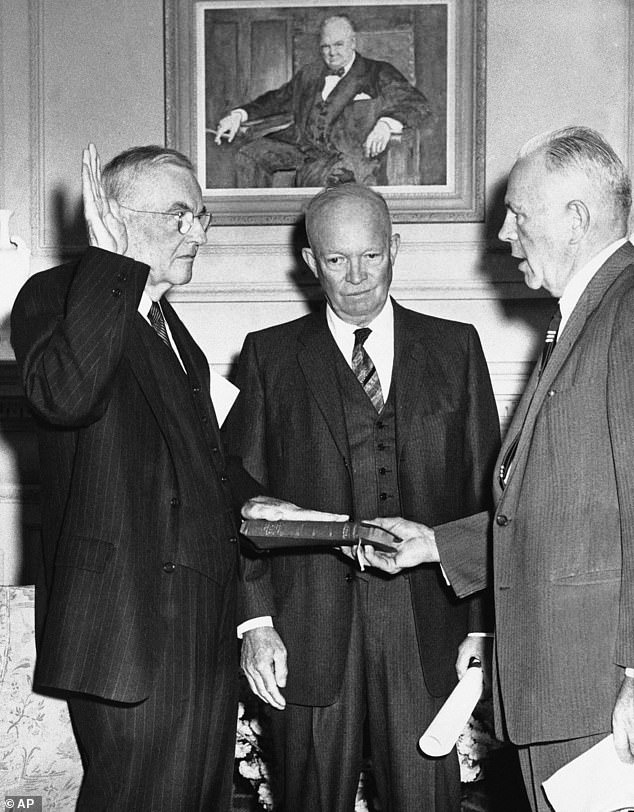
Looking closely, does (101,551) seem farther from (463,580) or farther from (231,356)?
(231,356)

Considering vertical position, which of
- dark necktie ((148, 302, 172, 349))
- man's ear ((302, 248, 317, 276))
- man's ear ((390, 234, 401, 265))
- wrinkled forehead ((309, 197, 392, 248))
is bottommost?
dark necktie ((148, 302, 172, 349))

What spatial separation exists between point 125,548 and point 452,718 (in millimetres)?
955

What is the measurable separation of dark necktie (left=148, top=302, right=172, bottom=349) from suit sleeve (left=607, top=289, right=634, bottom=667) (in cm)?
107

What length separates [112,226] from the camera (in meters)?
2.42

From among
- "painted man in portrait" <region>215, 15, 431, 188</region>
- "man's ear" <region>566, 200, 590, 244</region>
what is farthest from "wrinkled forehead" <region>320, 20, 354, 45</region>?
"man's ear" <region>566, 200, 590, 244</region>

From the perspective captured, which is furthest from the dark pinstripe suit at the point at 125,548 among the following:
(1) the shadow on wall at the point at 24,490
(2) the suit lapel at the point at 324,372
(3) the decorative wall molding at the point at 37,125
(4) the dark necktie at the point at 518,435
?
(3) the decorative wall molding at the point at 37,125

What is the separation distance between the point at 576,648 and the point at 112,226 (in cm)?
135

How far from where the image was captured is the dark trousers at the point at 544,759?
2.32m

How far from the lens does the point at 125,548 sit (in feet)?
7.80

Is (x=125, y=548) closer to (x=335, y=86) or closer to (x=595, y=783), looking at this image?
(x=595, y=783)

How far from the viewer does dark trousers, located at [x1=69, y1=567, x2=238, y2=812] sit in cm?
239

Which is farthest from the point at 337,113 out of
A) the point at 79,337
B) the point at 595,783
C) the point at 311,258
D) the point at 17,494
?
the point at 595,783

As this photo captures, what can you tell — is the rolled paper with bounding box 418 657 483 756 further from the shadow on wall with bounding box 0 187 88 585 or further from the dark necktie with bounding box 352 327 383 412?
the shadow on wall with bounding box 0 187 88 585

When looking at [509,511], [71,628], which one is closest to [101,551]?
[71,628]
